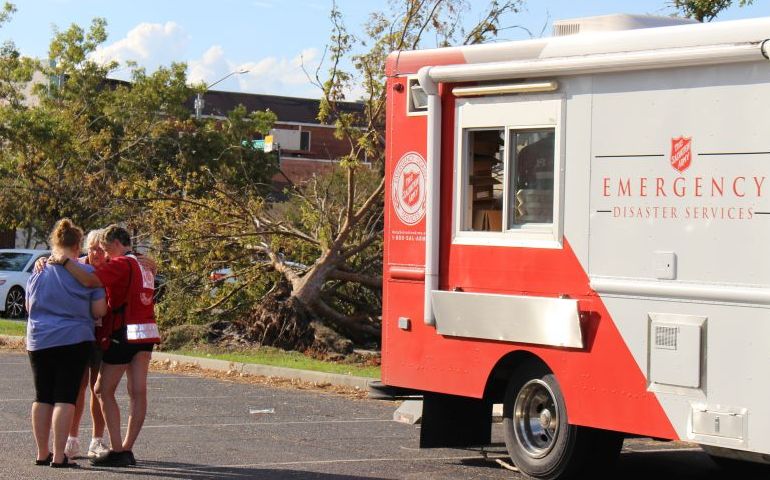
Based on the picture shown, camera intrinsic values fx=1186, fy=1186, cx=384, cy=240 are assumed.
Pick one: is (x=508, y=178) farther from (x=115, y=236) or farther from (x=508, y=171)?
(x=115, y=236)

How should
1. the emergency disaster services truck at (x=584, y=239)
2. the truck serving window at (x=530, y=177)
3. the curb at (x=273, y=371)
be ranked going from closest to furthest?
the emergency disaster services truck at (x=584, y=239) → the truck serving window at (x=530, y=177) → the curb at (x=273, y=371)

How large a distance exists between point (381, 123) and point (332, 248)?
7.28 feet

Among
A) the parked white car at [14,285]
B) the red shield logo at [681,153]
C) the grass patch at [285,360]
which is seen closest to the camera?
the red shield logo at [681,153]

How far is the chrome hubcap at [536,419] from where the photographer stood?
856 centimetres

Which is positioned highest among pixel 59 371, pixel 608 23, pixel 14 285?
pixel 608 23

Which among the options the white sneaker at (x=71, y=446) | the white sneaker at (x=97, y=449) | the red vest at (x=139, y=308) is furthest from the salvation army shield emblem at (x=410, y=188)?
the white sneaker at (x=71, y=446)

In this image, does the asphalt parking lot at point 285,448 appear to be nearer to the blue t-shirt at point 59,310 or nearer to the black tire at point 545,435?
the black tire at point 545,435

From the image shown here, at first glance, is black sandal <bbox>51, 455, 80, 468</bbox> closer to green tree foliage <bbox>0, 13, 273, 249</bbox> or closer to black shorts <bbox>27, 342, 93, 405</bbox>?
black shorts <bbox>27, 342, 93, 405</bbox>

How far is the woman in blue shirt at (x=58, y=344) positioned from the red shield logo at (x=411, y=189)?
2471 mm

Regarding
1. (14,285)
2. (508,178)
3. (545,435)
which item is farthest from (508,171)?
(14,285)

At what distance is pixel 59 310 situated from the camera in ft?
28.5

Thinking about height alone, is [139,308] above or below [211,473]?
above

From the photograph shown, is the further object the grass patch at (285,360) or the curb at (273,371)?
the grass patch at (285,360)

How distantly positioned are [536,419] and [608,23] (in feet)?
9.65
